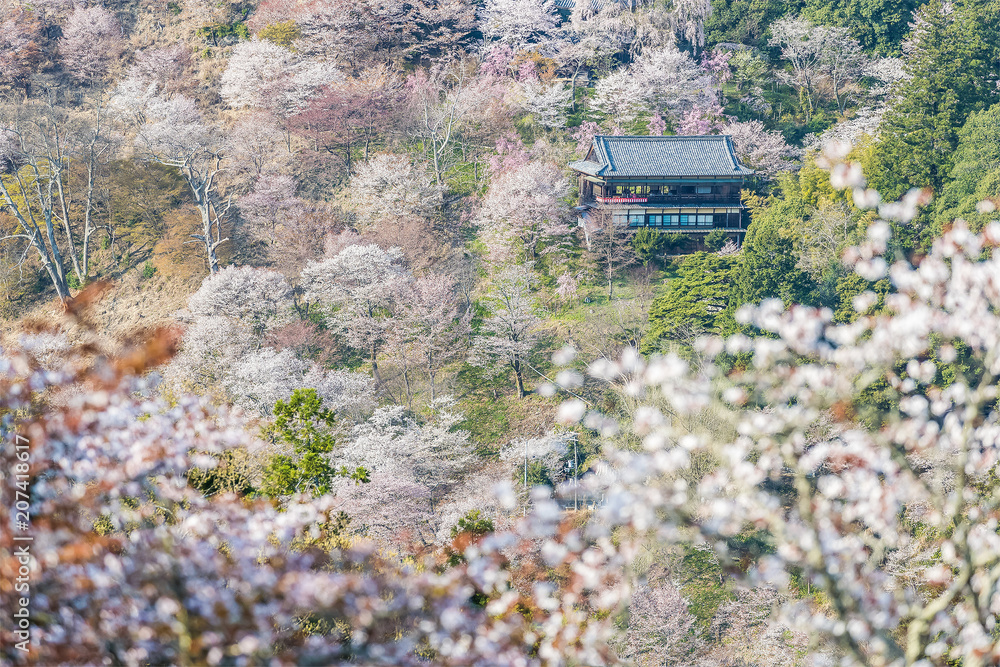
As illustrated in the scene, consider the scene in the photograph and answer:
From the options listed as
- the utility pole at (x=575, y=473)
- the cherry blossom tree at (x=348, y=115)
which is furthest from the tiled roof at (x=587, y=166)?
the utility pole at (x=575, y=473)

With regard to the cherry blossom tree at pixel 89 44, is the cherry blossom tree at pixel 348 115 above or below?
below

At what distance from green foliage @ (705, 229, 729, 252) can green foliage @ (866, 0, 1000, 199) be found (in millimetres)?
5386

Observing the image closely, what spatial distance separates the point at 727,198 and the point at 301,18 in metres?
24.3

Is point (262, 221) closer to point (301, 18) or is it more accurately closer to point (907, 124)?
point (301, 18)

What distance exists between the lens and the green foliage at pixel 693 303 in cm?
2406

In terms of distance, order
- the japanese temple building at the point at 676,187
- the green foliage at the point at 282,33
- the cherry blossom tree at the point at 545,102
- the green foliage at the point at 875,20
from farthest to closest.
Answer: the green foliage at the point at 282,33, the green foliage at the point at 875,20, the cherry blossom tree at the point at 545,102, the japanese temple building at the point at 676,187

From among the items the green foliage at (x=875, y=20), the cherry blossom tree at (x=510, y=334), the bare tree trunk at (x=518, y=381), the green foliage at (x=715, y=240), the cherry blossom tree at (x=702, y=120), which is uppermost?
the green foliage at (x=875, y=20)

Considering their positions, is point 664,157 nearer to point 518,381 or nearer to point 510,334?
point 510,334

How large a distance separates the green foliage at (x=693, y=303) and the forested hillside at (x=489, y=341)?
149mm

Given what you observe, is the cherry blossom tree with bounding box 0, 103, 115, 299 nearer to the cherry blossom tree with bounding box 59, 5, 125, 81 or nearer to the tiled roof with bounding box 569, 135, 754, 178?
the cherry blossom tree with bounding box 59, 5, 125, 81

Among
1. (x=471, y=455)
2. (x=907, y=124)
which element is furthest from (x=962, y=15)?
(x=471, y=455)

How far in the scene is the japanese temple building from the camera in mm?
29703

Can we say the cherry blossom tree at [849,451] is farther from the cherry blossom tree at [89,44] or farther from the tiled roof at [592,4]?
the cherry blossom tree at [89,44]

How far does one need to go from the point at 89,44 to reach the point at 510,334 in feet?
99.4
